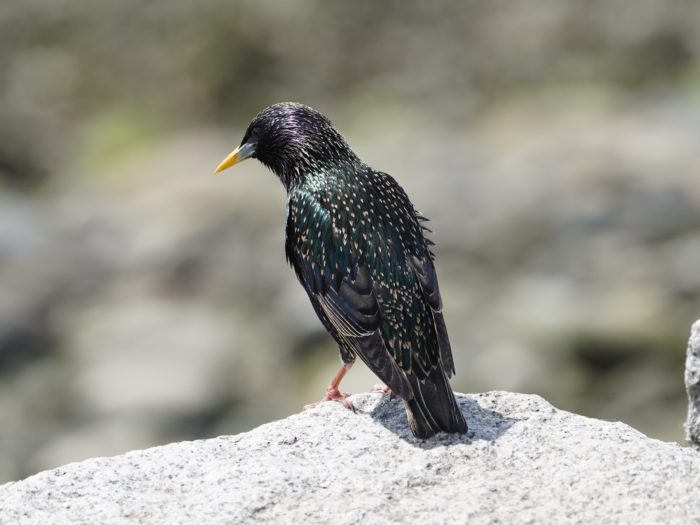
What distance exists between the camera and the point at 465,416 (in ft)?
19.5

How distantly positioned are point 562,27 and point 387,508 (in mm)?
21167

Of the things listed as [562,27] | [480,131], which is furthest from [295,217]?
[562,27]

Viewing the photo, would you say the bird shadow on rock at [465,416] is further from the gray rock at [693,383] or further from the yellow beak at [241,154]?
the yellow beak at [241,154]

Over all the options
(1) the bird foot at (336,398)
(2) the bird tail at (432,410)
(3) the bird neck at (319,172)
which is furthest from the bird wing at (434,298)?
(3) the bird neck at (319,172)

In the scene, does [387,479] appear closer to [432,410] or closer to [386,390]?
[432,410]

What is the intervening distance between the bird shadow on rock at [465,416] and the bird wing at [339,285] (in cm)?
22

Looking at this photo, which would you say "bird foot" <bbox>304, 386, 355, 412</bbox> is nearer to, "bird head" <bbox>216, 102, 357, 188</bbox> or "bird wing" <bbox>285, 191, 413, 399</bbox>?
"bird wing" <bbox>285, 191, 413, 399</bbox>

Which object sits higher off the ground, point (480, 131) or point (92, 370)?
point (480, 131)

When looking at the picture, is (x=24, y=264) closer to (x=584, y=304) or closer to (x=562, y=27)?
(x=584, y=304)

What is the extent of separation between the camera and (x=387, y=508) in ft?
16.6

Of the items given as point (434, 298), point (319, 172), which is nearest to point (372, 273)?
point (434, 298)

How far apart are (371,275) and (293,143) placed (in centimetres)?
111

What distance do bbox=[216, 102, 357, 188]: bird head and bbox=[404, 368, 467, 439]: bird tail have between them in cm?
153

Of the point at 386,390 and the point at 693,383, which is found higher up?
the point at 386,390
